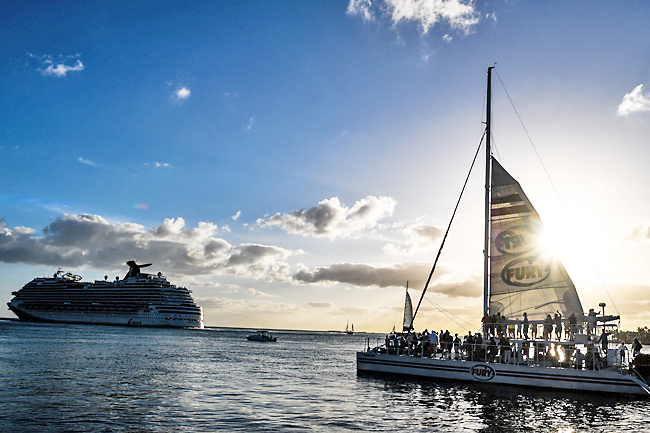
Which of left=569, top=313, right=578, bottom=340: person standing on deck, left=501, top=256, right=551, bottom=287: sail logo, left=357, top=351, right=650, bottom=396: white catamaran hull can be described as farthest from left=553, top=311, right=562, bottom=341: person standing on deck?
left=501, top=256, right=551, bottom=287: sail logo

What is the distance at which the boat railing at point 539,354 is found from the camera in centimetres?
2544

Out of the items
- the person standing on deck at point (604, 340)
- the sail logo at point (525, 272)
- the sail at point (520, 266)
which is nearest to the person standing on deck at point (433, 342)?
the sail at point (520, 266)

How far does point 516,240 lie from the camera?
2872 cm

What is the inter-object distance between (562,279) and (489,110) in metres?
11.9

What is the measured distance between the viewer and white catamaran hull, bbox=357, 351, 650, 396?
957 inches

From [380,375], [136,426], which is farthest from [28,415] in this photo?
[380,375]

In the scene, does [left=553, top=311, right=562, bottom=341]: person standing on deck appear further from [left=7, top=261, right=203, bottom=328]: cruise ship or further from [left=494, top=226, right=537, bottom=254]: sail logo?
[left=7, top=261, right=203, bottom=328]: cruise ship

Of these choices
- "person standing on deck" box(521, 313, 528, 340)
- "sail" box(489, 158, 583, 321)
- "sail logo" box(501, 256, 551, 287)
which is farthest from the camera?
"sail logo" box(501, 256, 551, 287)

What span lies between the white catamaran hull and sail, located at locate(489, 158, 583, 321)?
3.18m

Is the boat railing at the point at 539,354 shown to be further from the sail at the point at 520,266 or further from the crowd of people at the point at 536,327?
the sail at the point at 520,266

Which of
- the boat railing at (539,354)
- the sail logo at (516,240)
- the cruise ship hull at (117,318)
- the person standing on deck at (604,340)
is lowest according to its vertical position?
the cruise ship hull at (117,318)

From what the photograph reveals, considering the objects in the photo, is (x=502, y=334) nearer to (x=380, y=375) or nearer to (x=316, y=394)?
(x=380, y=375)

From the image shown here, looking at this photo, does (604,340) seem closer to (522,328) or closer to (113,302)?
(522,328)

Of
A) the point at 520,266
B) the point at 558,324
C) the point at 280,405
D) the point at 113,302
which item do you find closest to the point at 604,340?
the point at 558,324
